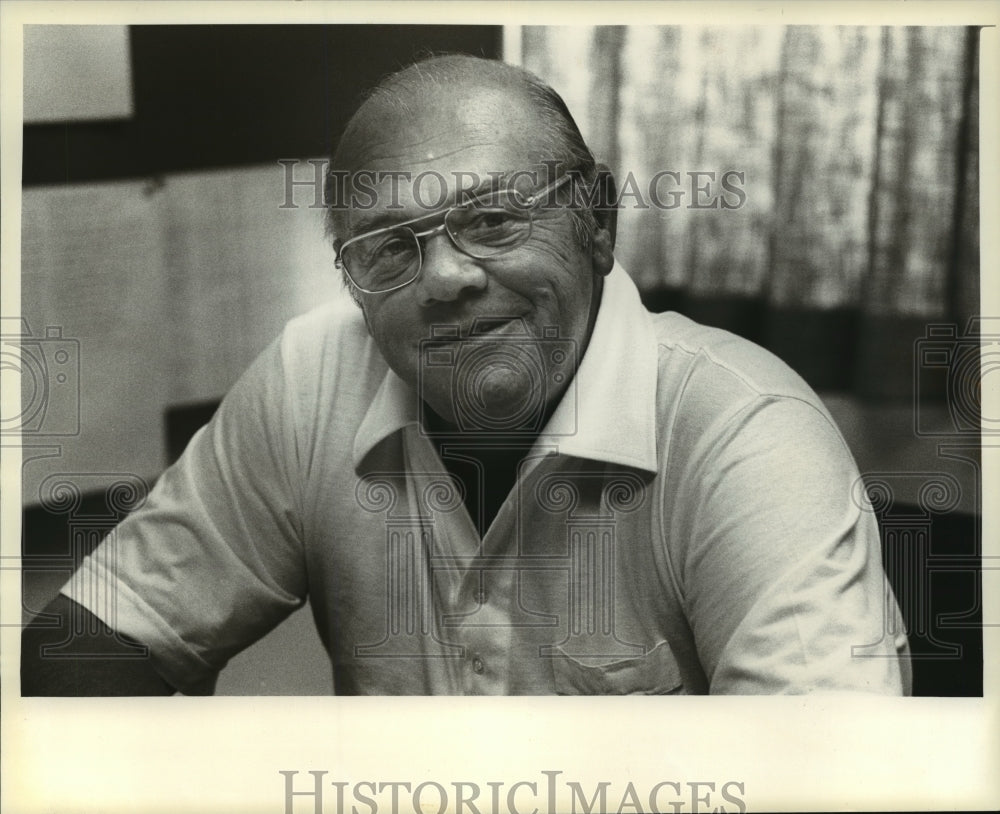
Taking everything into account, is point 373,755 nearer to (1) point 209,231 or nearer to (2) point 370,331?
(2) point 370,331

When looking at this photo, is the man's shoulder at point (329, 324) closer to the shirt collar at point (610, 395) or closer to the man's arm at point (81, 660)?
the shirt collar at point (610, 395)

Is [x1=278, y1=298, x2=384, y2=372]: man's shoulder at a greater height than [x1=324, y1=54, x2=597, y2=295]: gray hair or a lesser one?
lesser

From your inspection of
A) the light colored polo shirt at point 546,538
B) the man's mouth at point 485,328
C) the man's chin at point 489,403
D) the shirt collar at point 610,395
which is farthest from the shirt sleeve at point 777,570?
the man's mouth at point 485,328

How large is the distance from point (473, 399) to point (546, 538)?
1.29ft

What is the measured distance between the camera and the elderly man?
2975 millimetres

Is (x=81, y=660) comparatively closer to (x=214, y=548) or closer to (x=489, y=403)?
(x=214, y=548)

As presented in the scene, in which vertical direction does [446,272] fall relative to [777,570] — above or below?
above

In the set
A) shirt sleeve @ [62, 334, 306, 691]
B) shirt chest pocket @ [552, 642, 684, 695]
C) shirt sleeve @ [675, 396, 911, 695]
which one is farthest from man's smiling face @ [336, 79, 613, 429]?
shirt chest pocket @ [552, 642, 684, 695]

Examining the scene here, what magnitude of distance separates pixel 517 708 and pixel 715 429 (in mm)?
858

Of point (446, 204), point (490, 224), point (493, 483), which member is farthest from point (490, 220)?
point (493, 483)

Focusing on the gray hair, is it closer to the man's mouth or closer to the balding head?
the balding head

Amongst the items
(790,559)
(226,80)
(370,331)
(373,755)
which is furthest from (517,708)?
(226,80)

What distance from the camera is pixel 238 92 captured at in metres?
3.07

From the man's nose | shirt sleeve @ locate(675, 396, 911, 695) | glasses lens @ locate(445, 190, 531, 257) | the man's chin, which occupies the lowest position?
shirt sleeve @ locate(675, 396, 911, 695)
